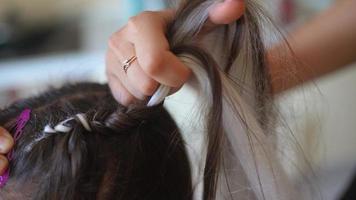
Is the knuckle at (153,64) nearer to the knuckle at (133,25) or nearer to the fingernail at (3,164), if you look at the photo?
the knuckle at (133,25)

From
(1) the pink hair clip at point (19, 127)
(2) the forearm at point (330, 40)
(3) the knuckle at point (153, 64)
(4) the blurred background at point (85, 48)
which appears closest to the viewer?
(3) the knuckle at point (153, 64)

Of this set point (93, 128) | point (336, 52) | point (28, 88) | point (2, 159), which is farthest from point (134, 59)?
point (28, 88)

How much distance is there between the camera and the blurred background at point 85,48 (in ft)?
5.51

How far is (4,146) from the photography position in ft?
1.98

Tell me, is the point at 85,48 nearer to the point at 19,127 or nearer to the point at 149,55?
the point at 19,127

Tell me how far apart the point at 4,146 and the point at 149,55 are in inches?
9.3

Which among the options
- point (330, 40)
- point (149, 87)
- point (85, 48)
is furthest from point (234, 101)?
point (85, 48)

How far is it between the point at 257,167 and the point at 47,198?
25 centimetres

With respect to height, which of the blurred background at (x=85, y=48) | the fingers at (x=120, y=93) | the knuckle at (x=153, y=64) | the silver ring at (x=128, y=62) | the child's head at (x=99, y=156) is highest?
the knuckle at (x=153, y=64)

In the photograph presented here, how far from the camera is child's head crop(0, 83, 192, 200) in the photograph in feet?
1.84

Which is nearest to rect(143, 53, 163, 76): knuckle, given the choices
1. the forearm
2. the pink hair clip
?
the pink hair clip

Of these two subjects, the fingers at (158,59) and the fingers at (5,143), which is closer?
the fingers at (158,59)

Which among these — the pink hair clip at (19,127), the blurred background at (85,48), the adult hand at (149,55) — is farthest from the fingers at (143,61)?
the blurred background at (85,48)

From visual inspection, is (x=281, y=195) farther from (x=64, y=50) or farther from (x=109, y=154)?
(x=64, y=50)
